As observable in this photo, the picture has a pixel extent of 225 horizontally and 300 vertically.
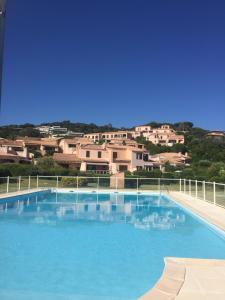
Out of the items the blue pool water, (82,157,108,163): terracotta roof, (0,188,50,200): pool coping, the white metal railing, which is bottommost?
the blue pool water

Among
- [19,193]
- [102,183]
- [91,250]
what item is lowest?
[91,250]

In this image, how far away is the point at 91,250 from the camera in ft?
26.6

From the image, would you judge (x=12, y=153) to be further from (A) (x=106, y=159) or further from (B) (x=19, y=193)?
(B) (x=19, y=193)

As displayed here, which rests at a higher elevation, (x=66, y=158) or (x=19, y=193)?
(x=66, y=158)

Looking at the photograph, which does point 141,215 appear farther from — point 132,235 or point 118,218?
point 132,235

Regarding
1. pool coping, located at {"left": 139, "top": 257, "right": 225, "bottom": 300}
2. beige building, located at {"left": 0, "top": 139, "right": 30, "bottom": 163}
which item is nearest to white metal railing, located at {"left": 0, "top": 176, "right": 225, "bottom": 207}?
pool coping, located at {"left": 139, "top": 257, "right": 225, "bottom": 300}

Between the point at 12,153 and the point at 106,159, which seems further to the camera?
the point at 106,159

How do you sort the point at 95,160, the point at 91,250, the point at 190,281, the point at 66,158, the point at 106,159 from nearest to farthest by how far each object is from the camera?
the point at 190,281 → the point at 91,250 → the point at 66,158 → the point at 95,160 → the point at 106,159

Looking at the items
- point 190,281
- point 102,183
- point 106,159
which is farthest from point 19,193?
point 106,159

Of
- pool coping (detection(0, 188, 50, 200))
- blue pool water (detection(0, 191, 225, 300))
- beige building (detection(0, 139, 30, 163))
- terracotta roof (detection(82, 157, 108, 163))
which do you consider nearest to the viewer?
blue pool water (detection(0, 191, 225, 300))

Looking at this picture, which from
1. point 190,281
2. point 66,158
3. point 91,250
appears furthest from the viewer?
point 66,158

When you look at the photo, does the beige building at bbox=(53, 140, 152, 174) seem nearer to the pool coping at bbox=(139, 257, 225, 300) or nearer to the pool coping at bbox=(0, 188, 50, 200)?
the pool coping at bbox=(0, 188, 50, 200)

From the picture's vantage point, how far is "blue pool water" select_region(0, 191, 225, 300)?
5.48m

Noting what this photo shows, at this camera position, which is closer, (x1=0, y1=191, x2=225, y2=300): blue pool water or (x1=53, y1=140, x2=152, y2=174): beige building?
(x1=0, y1=191, x2=225, y2=300): blue pool water
